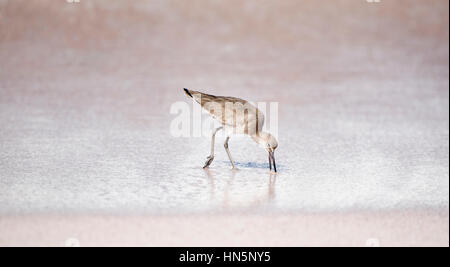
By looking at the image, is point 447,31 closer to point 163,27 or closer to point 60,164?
Answer: point 163,27

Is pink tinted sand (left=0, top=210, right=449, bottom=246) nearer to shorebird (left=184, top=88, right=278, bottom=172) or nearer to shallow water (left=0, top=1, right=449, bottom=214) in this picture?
shallow water (left=0, top=1, right=449, bottom=214)

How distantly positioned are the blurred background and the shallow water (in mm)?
11

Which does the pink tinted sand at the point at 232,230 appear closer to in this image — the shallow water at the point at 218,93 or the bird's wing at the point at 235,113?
the shallow water at the point at 218,93

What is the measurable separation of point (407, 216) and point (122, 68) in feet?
9.59

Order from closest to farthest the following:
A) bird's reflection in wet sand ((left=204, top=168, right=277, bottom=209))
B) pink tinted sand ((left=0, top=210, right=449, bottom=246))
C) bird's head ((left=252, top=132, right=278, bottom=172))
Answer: pink tinted sand ((left=0, top=210, right=449, bottom=246)), bird's reflection in wet sand ((left=204, top=168, right=277, bottom=209)), bird's head ((left=252, top=132, right=278, bottom=172))

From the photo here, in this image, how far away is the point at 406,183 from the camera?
299 centimetres

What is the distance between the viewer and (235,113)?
10.2 ft

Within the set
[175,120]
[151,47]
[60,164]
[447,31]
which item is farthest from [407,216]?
[447,31]

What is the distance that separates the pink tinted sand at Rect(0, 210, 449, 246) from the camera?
2.36 meters

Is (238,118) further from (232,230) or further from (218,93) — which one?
(218,93)

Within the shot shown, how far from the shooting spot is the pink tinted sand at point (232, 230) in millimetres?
2359

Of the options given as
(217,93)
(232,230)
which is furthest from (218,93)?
(232,230)

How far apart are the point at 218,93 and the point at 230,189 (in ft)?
5.97

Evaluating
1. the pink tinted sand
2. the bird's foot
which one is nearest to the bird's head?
the bird's foot
